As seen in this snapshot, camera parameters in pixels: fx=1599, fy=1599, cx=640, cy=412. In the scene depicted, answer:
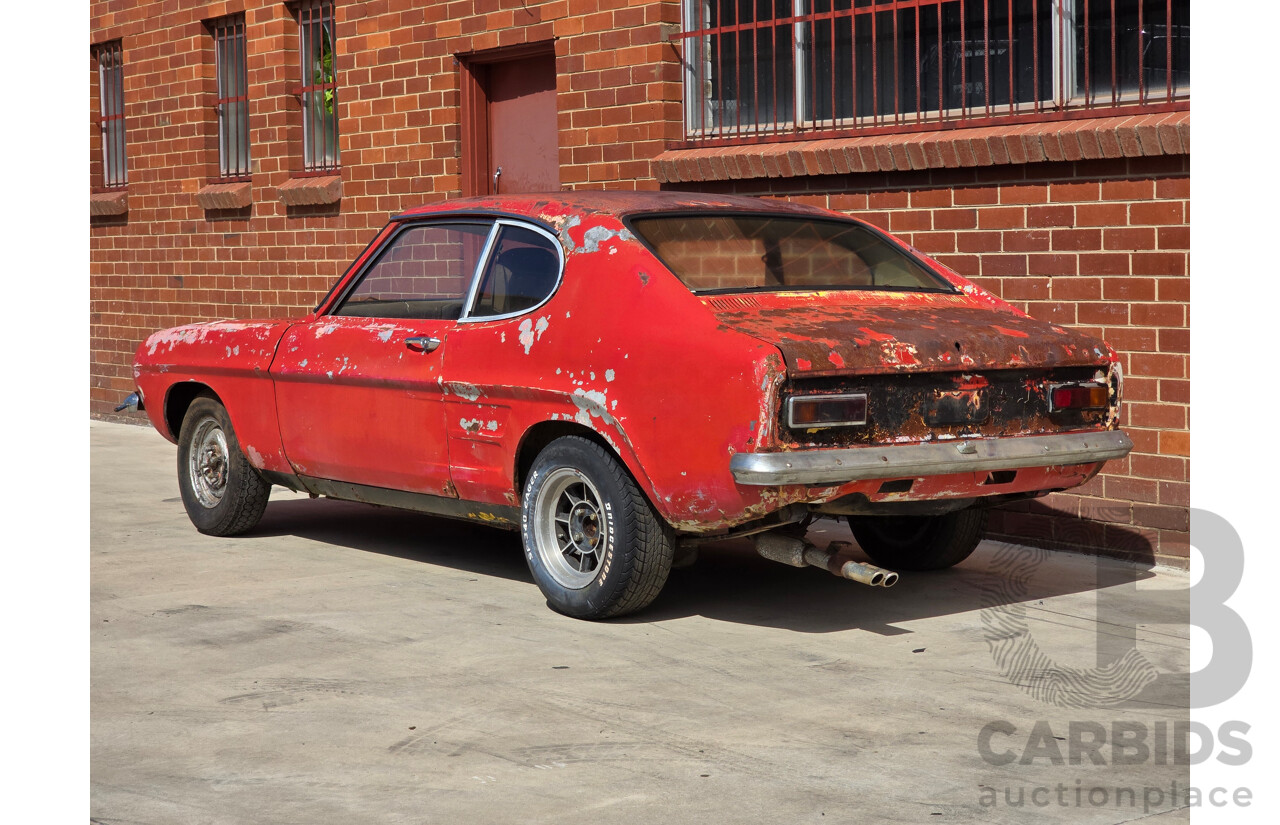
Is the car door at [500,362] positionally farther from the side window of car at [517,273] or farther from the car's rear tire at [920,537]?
the car's rear tire at [920,537]

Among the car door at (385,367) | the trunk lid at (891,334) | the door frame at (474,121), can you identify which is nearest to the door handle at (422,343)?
the car door at (385,367)

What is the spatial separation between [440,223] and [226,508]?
198 centimetres

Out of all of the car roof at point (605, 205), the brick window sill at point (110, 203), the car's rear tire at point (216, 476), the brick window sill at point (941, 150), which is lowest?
the car's rear tire at point (216, 476)

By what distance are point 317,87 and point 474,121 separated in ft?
6.99

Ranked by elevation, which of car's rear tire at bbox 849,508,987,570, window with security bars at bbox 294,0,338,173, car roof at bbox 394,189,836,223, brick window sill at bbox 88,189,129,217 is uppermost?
window with security bars at bbox 294,0,338,173

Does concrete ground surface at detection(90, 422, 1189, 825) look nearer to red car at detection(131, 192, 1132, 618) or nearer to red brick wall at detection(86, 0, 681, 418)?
red car at detection(131, 192, 1132, 618)

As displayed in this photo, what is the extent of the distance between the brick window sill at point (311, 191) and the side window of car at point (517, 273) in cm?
618

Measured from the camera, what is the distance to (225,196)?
537 inches

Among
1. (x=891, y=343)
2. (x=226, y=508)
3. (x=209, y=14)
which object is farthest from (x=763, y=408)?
(x=209, y=14)

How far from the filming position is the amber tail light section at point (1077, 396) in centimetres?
597

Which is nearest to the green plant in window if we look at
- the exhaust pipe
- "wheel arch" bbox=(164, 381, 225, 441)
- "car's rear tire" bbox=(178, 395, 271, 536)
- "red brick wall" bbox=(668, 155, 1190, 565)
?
"wheel arch" bbox=(164, 381, 225, 441)

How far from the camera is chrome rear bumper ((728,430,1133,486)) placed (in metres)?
5.33

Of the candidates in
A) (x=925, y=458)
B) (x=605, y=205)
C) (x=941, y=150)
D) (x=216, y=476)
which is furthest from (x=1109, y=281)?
(x=216, y=476)

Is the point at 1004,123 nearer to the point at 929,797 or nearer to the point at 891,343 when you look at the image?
the point at 891,343
